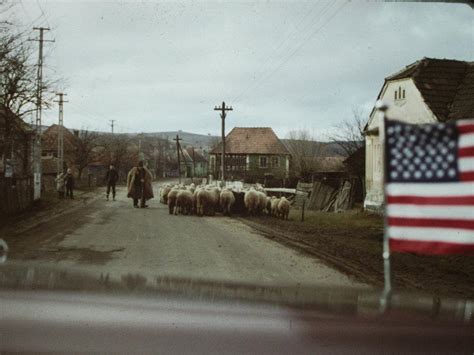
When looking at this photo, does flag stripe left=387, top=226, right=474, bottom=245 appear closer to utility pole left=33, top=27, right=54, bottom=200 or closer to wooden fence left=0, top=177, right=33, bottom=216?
wooden fence left=0, top=177, right=33, bottom=216

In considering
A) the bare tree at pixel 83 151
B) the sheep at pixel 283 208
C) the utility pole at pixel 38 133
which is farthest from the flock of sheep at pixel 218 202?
the bare tree at pixel 83 151

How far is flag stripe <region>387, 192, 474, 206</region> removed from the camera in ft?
12.1

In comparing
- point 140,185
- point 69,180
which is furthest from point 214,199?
point 69,180

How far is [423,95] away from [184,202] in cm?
1024

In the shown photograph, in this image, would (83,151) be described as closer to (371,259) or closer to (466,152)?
(371,259)

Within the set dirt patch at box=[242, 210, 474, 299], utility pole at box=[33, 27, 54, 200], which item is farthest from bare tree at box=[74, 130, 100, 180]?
dirt patch at box=[242, 210, 474, 299]

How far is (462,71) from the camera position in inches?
811

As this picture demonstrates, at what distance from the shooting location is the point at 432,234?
3.76m

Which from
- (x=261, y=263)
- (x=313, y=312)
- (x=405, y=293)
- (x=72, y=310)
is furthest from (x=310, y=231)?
(x=72, y=310)

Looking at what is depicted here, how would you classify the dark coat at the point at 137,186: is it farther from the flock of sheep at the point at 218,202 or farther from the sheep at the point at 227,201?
the sheep at the point at 227,201

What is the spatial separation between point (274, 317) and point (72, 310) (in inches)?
92.3

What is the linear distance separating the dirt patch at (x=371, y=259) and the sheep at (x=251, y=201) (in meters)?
3.41

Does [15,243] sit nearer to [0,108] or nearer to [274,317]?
[274,317]

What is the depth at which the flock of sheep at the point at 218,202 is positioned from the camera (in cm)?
1884
